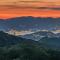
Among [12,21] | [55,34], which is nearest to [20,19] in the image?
[12,21]

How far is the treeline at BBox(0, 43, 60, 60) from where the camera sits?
1.94ft

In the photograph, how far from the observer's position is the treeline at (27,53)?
0.59 meters

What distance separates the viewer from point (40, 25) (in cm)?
66

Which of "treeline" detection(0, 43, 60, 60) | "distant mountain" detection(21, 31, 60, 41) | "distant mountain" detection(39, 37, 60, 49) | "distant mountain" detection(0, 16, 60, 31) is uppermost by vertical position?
"distant mountain" detection(0, 16, 60, 31)

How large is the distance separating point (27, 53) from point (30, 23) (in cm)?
11

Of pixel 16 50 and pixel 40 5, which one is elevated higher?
pixel 40 5

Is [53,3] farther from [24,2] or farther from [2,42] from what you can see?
[2,42]

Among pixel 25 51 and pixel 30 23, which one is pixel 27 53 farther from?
pixel 30 23

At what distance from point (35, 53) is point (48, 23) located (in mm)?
122

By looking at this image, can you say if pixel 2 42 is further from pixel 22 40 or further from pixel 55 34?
pixel 55 34

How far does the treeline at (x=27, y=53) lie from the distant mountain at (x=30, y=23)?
7 cm

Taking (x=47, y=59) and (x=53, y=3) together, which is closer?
(x=47, y=59)

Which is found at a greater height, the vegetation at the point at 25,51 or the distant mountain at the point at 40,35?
the distant mountain at the point at 40,35

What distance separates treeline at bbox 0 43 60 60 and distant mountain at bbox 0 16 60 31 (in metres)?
0.07
